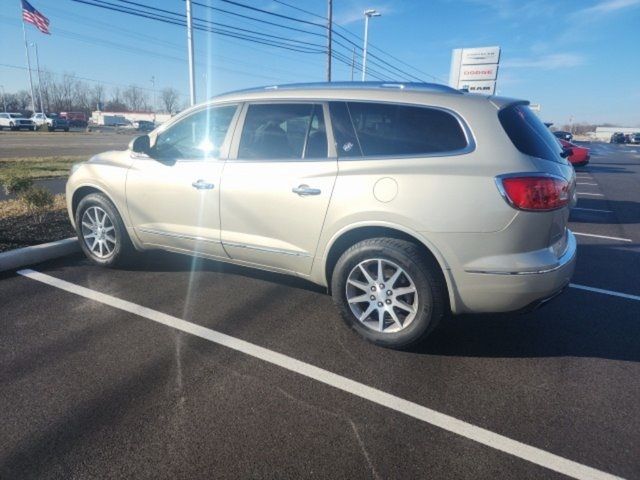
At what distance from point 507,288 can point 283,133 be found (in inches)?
82.6

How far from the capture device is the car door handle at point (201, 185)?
3.83m

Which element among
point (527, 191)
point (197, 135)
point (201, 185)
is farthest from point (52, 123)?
point (527, 191)

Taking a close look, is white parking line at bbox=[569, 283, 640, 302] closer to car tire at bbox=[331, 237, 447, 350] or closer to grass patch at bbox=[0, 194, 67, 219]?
car tire at bbox=[331, 237, 447, 350]

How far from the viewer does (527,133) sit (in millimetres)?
3090

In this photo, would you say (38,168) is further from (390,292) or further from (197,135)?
(390,292)

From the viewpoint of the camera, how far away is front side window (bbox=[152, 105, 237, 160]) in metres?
3.94

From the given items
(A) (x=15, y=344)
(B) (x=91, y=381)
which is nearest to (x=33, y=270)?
(A) (x=15, y=344)

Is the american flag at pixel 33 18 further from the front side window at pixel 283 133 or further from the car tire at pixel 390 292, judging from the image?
the car tire at pixel 390 292

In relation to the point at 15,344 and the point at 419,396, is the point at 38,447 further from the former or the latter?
the point at 419,396

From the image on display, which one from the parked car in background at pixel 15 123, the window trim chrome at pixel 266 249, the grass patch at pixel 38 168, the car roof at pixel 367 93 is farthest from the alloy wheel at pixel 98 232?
the parked car in background at pixel 15 123

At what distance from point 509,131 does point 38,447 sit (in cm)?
331

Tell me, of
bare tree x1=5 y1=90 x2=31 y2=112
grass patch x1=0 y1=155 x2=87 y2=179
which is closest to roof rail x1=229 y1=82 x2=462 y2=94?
grass patch x1=0 y1=155 x2=87 y2=179

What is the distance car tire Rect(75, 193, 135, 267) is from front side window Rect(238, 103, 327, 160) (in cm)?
176

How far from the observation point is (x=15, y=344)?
3191 millimetres
